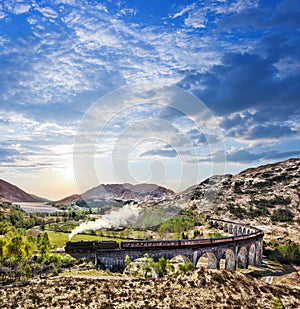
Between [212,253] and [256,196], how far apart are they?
297 feet

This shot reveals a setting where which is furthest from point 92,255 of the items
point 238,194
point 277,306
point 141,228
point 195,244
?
point 238,194

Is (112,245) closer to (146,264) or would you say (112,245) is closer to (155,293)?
(146,264)

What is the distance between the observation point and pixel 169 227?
88.4m

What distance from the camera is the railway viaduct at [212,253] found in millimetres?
38062

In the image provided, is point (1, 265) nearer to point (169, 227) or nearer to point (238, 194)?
point (169, 227)

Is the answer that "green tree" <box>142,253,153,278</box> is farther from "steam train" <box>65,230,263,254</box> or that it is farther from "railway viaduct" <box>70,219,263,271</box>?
"steam train" <box>65,230,263,254</box>

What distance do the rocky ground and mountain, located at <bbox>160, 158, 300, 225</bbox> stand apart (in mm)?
72751

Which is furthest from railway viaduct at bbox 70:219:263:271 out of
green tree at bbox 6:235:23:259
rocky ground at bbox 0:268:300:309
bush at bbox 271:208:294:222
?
bush at bbox 271:208:294:222

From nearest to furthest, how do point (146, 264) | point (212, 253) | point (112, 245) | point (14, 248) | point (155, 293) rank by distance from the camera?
point (155, 293), point (14, 248), point (146, 264), point (112, 245), point (212, 253)

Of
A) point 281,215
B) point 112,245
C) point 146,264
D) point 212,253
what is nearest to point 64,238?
point 112,245

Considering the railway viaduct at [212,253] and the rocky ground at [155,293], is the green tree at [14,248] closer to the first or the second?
the rocky ground at [155,293]

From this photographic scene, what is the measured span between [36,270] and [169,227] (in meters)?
52.6

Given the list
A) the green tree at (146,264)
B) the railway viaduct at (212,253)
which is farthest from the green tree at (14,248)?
the green tree at (146,264)

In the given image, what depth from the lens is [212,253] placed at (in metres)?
46.9
